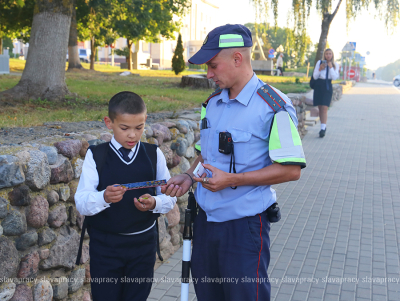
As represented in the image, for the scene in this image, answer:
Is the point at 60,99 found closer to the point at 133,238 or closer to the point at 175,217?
the point at 175,217

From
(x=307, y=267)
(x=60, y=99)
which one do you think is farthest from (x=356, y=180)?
(x=60, y=99)

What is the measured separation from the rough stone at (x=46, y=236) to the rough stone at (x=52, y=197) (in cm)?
19

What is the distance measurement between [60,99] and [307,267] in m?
A: 5.90

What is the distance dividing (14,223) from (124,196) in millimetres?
782

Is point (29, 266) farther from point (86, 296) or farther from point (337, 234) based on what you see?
point (337, 234)

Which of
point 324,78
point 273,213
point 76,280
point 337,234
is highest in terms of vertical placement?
point 324,78

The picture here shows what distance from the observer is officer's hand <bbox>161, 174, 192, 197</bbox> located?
2.62 metres

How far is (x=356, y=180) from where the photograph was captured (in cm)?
838

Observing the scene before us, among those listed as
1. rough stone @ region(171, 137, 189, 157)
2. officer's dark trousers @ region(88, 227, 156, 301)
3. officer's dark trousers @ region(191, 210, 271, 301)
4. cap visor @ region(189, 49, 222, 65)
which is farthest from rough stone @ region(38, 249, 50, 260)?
rough stone @ region(171, 137, 189, 157)

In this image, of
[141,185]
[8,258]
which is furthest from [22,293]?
[141,185]

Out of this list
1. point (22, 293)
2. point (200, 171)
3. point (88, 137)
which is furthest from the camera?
point (88, 137)

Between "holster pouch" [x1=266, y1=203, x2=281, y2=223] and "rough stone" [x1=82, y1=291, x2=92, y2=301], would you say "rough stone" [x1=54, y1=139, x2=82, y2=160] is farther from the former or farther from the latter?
"holster pouch" [x1=266, y1=203, x2=281, y2=223]

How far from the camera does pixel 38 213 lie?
3.17m

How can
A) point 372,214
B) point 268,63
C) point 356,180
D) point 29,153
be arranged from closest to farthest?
point 29,153, point 372,214, point 356,180, point 268,63
